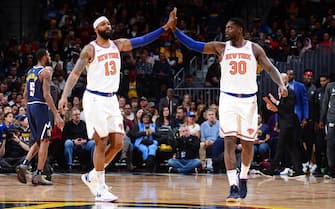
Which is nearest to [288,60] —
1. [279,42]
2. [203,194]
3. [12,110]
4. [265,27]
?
[279,42]

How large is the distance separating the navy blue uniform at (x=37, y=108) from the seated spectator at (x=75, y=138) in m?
3.85

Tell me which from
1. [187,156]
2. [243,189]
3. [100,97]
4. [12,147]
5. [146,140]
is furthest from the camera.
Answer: [146,140]

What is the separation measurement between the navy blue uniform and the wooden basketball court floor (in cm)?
87

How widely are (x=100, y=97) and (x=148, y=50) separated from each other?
12.1 meters

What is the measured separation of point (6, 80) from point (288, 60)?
722cm

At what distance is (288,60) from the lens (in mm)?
18797

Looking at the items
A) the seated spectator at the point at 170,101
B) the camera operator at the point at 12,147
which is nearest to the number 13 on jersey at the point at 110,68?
the camera operator at the point at 12,147

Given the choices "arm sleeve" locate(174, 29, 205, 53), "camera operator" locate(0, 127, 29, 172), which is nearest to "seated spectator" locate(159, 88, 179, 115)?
"camera operator" locate(0, 127, 29, 172)

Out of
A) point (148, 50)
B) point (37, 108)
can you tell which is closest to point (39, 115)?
point (37, 108)

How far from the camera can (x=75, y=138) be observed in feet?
55.9

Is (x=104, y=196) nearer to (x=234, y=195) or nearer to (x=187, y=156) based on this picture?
(x=234, y=195)

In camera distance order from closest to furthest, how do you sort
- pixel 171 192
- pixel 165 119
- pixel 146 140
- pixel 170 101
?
pixel 171 192
pixel 146 140
pixel 165 119
pixel 170 101

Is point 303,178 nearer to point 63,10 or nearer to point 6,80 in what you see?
point 6,80

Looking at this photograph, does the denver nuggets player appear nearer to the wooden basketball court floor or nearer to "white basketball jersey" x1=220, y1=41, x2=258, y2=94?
the wooden basketball court floor
